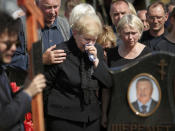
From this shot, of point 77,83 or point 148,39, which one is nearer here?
point 77,83

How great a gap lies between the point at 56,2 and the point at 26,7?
1.79 meters

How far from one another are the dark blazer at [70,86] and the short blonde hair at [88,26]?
0.68 ft

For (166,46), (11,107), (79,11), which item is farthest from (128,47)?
(11,107)

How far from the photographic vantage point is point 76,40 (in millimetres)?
3852

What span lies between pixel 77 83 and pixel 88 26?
1.76ft

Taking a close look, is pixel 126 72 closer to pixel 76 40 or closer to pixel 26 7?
pixel 76 40

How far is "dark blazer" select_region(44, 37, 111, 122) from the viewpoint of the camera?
149 inches

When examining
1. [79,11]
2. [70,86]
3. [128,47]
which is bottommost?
[70,86]

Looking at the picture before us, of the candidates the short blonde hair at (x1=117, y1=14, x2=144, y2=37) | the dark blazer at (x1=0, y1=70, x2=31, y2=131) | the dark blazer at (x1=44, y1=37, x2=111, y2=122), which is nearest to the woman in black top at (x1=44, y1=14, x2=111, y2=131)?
the dark blazer at (x1=44, y1=37, x2=111, y2=122)

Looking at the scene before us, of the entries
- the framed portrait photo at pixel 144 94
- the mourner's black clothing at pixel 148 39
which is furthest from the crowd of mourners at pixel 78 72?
the mourner's black clothing at pixel 148 39

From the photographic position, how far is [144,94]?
3.65 metres

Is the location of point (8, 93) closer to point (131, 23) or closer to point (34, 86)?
point (34, 86)

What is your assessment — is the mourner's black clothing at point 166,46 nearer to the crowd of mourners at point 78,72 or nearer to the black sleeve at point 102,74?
the crowd of mourners at point 78,72

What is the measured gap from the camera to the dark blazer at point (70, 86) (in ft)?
12.4
